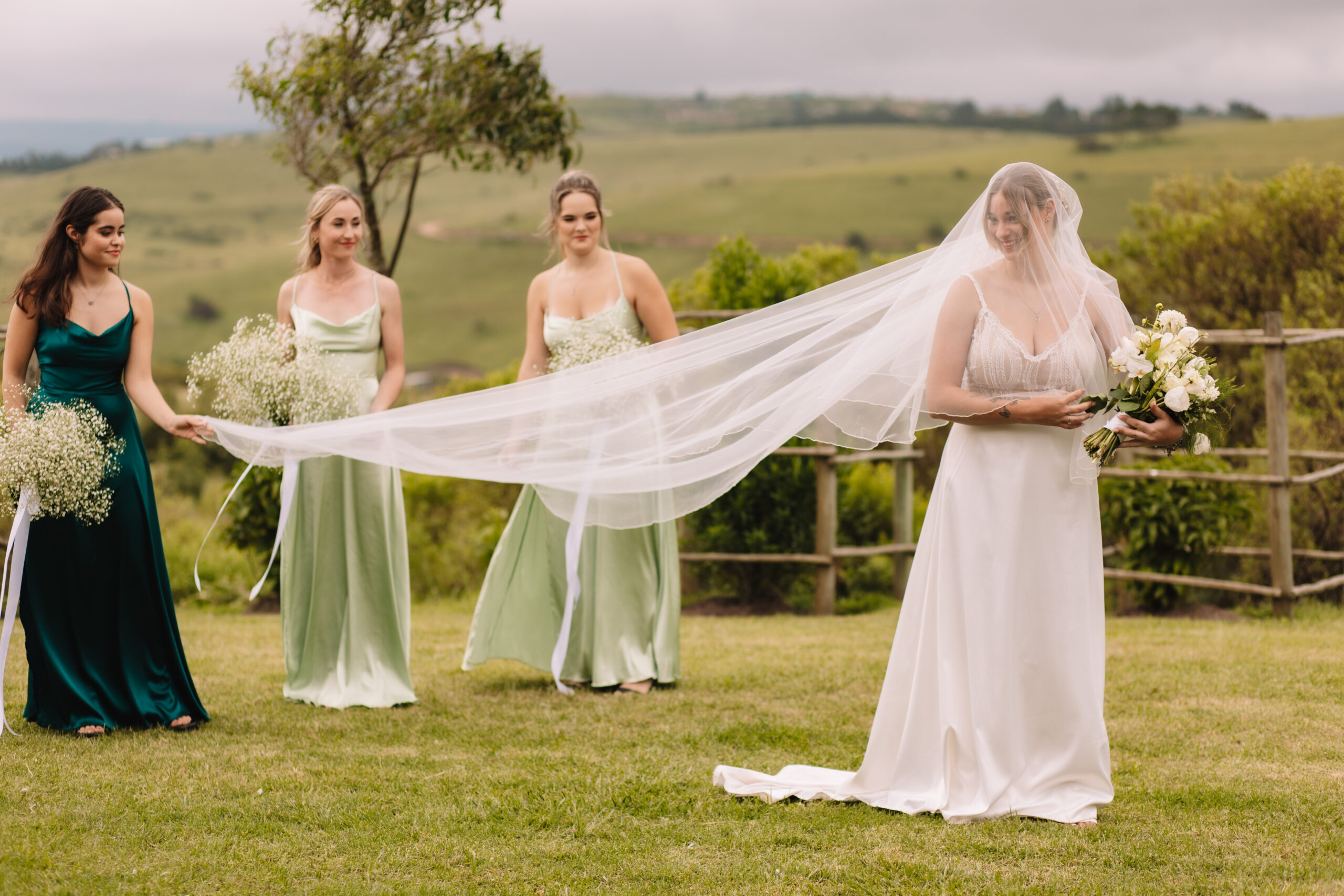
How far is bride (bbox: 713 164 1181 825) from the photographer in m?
4.01

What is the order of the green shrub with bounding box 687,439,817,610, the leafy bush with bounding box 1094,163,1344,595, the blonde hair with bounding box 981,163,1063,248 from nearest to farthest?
the blonde hair with bounding box 981,163,1063,248 < the green shrub with bounding box 687,439,817,610 < the leafy bush with bounding box 1094,163,1344,595

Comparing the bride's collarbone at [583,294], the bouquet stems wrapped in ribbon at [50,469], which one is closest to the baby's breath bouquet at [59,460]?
the bouquet stems wrapped in ribbon at [50,469]

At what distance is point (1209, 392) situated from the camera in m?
3.86

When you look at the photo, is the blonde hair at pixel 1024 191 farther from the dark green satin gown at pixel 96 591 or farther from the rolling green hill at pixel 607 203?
the rolling green hill at pixel 607 203

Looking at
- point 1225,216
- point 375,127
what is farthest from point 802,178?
point 375,127

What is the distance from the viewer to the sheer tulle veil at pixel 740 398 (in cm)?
409

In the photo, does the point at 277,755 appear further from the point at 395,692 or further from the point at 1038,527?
the point at 1038,527

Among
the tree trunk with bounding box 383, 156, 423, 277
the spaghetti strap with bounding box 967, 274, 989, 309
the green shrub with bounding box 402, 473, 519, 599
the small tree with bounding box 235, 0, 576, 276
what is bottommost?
the green shrub with bounding box 402, 473, 519, 599

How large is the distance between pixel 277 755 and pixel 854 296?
3009mm

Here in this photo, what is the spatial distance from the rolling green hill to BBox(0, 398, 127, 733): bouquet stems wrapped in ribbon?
44.3 m

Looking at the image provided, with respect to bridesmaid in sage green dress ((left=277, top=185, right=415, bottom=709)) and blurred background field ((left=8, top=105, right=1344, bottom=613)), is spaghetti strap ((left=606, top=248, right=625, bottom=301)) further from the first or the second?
blurred background field ((left=8, top=105, right=1344, bottom=613))

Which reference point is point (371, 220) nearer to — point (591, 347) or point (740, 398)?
point (591, 347)

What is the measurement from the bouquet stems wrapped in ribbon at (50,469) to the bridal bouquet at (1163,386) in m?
3.98

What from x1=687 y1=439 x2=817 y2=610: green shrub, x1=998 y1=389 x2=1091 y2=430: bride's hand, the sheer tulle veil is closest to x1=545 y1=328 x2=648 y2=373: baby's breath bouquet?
the sheer tulle veil
